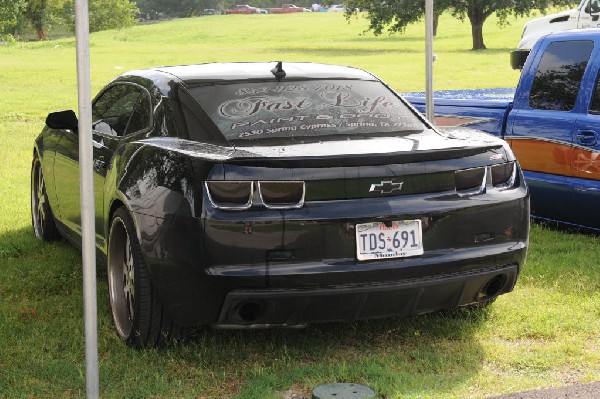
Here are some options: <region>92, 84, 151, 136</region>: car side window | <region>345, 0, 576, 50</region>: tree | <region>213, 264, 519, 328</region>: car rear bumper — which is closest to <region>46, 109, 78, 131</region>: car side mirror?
<region>92, 84, 151, 136</region>: car side window

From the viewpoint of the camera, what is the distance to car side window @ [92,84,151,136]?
5.95 meters

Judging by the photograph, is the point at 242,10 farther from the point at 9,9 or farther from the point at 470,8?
the point at 9,9

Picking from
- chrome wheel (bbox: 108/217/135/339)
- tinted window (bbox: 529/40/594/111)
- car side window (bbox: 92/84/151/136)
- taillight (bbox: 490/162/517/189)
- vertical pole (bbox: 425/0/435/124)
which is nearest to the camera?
taillight (bbox: 490/162/517/189)

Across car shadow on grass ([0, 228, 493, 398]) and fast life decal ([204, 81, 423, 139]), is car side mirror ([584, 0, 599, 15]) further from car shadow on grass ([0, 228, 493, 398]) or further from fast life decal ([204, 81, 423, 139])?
car shadow on grass ([0, 228, 493, 398])

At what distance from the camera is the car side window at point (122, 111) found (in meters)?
5.95

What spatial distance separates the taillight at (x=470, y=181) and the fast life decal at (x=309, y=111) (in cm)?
62

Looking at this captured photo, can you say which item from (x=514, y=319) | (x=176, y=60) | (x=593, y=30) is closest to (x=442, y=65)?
(x=176, y=60)

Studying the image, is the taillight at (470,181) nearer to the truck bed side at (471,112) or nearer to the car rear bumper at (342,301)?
the car rear bumper at (342,301)

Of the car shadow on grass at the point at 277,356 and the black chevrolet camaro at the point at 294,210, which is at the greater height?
the black chevrolet camaro at the point at 294,210

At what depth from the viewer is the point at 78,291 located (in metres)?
6.71

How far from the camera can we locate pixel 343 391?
184 inches

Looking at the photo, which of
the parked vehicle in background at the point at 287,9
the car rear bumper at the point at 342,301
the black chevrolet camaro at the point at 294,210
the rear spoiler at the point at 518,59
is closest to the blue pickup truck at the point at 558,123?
the rear spoiler at the point at 518,59

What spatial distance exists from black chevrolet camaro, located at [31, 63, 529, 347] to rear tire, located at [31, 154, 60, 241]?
2.30 metres

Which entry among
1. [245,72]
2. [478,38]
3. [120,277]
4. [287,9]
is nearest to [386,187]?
[245,72]
